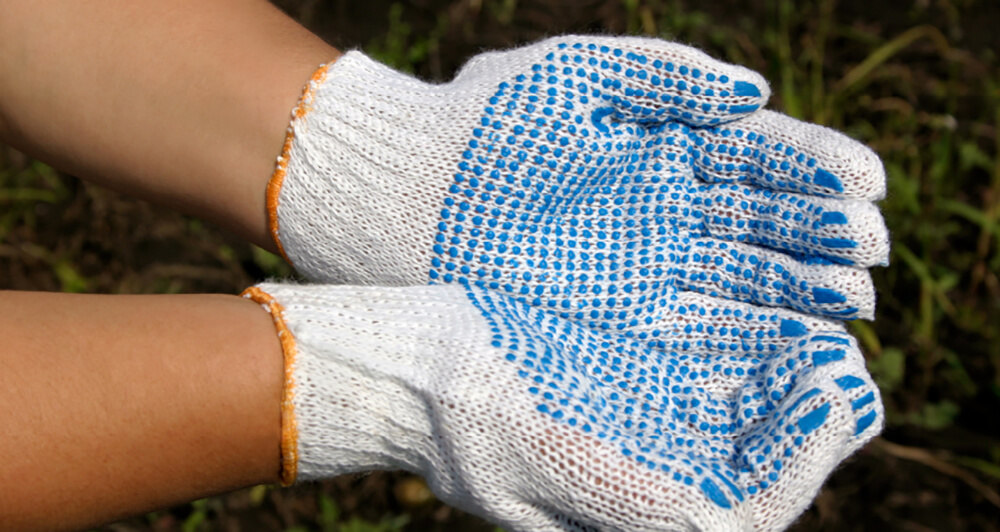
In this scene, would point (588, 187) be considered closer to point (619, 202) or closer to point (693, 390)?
point (619, 202)

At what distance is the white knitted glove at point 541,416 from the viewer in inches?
41.2

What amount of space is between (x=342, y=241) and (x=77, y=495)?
0.60m

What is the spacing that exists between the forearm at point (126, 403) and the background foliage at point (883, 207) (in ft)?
2.83

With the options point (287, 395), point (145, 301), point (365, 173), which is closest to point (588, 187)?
point (365, 173)

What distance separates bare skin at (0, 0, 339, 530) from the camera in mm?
1053

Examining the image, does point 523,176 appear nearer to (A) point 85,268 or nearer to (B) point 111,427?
(B) point 111,427

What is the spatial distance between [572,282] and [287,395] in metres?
0.54

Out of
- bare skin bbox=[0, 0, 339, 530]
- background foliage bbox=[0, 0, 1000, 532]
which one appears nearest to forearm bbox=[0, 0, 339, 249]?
bare skin bbox=[0, 0, 339, 530]

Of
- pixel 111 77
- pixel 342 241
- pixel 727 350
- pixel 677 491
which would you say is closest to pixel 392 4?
pixel 111 77

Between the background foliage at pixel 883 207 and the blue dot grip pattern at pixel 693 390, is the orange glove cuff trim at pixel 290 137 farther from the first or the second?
the background foliage at pixel 883 207

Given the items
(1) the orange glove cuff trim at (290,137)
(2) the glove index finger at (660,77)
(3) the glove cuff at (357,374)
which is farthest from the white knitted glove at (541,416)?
(2) the glove index finger at (660,77)

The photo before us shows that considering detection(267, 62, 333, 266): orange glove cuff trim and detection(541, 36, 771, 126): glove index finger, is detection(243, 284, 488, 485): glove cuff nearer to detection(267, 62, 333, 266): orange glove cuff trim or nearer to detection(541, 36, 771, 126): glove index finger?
detection(267, 62, 333, 266): orange glove cuff trim

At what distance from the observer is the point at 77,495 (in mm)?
1070

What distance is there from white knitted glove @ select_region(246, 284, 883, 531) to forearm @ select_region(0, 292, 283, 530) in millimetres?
59
